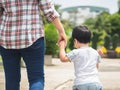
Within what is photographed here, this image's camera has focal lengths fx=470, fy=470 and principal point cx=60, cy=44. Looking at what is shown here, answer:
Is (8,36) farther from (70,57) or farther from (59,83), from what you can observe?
(59,83)

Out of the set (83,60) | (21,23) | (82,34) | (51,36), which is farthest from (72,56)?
(51,36)

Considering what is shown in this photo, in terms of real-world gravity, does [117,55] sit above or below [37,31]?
below

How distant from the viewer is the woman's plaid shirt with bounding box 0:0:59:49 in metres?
4.51

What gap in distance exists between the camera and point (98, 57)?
191 inches

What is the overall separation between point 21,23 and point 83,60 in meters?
0.74

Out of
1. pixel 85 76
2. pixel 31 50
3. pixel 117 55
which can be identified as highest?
pixel 31 50

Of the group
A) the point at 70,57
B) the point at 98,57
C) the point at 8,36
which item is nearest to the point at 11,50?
the point at 8,36

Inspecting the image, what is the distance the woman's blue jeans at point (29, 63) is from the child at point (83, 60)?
10.9 inches

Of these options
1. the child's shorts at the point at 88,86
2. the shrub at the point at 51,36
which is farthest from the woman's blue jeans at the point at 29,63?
the shrub at the point at 51,36

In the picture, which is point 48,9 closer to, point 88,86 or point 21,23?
point 21,23

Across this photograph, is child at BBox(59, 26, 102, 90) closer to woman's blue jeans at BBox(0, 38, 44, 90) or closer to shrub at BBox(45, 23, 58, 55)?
woman's blue jeans at BBox(0, 38, 44, 90)

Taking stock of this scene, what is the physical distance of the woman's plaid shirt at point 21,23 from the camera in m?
4.51

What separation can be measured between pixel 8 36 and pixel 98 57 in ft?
3.17

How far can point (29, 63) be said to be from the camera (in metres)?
4.55
